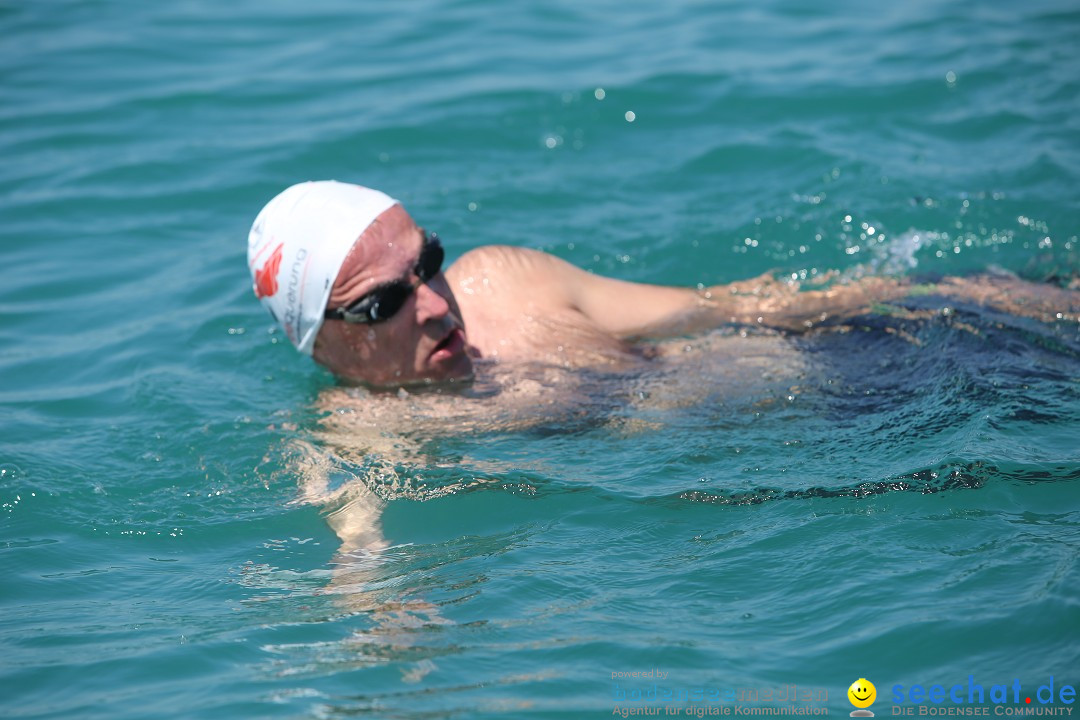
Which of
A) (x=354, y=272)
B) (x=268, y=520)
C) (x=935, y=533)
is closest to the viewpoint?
(x=935, y=533)

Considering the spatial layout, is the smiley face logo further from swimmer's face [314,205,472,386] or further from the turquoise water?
swimmer's face [314,205,472,386]

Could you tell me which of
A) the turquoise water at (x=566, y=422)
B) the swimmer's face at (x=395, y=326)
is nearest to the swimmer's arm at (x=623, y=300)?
the swimmer's face at (x=395, y=326)

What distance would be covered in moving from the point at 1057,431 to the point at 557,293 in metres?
2.26

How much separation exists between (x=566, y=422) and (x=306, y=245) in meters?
1.38

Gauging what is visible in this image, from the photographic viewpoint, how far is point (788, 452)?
4785 mm

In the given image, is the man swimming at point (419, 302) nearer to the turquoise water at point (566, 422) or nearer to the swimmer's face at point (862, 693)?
the turquoise water at point (566, 422)

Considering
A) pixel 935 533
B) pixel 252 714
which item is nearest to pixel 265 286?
pixel 252 714

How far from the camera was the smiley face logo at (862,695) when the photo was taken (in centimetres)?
345

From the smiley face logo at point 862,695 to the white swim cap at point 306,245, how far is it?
2.79 meters

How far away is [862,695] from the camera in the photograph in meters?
3.52

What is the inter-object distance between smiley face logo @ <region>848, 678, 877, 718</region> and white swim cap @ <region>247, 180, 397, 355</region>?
2795 mm

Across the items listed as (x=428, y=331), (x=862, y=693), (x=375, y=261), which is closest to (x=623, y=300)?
(x=428, y=331)

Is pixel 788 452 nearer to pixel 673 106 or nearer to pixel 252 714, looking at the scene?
pixel 252 714

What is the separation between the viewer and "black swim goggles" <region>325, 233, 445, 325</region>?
5184 millimetres
